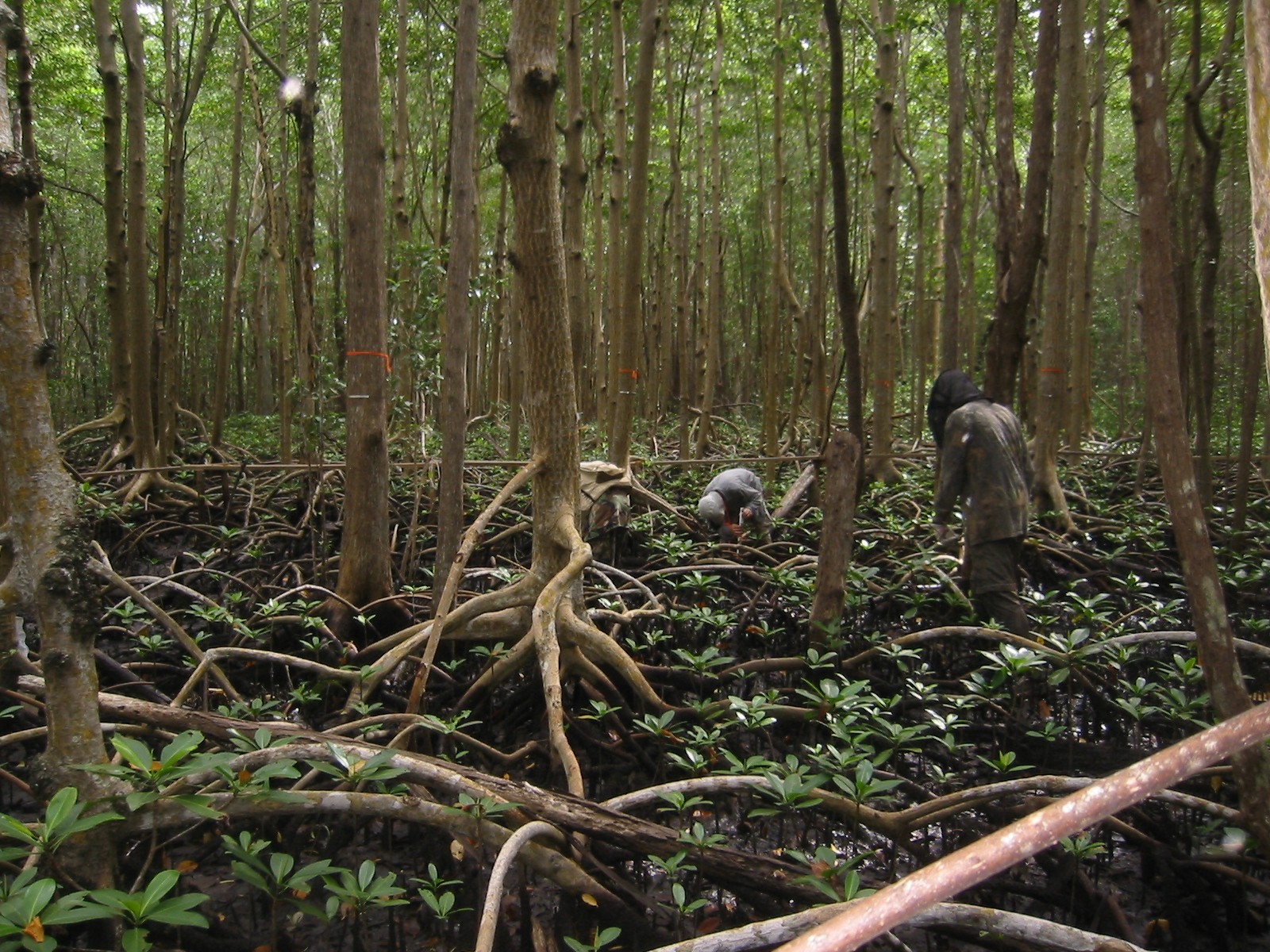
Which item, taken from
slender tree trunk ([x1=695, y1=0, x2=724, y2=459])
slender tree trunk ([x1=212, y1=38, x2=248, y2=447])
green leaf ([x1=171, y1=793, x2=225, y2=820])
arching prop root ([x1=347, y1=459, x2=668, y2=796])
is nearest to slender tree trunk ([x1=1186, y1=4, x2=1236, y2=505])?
arching prop root ([x1=347, y1=459, x2=668, y2=796])

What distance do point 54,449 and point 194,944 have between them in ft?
3.78

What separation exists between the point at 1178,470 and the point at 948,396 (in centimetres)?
238

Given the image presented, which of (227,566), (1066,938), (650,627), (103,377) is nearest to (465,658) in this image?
(650,627)

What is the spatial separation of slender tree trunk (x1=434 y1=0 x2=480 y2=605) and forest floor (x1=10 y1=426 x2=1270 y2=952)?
2.29 ft

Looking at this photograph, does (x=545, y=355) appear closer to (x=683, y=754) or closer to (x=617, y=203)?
(x=683, y=754)

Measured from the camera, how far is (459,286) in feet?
10.8

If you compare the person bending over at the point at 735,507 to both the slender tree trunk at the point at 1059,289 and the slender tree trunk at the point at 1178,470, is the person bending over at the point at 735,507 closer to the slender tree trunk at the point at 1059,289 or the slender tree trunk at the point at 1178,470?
the slender tree trunk at the point at 1059,289

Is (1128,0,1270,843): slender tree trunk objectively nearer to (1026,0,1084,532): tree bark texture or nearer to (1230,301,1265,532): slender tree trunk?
(1230,301,1265,532): slender tree trunk

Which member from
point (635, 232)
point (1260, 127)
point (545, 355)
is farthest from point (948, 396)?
point (1260, 127)

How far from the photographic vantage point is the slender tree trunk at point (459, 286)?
10.8 feet

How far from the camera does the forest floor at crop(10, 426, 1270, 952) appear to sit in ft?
6.81

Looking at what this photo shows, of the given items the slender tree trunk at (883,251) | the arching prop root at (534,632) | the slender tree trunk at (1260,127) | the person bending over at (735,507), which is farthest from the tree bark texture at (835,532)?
the slender tree trunk at (883,251)

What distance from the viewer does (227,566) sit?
19.4 ft

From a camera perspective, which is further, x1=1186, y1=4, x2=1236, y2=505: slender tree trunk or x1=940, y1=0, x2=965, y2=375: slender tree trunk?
x1=940, y1=0, x2=965, y2=375: slender tree trunk
